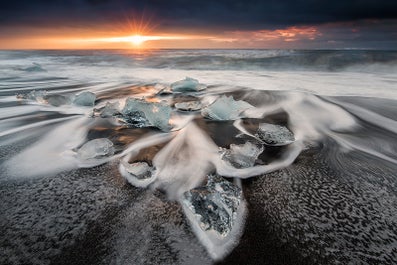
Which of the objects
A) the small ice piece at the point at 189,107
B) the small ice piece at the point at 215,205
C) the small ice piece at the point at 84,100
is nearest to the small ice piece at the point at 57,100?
the small ice piece at the point at 84,100

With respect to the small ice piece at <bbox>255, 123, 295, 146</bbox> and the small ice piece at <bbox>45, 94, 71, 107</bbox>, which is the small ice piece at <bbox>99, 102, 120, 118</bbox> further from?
the small ice piece at <bbox>255, 123, 295, 146</bbox>

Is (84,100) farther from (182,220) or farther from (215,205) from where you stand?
(215,205)

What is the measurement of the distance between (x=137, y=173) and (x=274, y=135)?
6.02ft

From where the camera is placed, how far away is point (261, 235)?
1.72 metres

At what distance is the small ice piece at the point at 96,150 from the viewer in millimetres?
2795

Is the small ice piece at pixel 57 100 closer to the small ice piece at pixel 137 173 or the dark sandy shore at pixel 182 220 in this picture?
the dark sandy shore at pixel 182 220

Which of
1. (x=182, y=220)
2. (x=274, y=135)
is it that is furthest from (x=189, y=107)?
(x=182, y=220)

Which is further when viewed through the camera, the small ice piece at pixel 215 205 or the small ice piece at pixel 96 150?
the small ice piece at pixel 96 150

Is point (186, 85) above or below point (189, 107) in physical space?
below

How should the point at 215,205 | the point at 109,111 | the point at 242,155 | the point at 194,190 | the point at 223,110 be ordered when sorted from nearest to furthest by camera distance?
1. the point at 215,205
2. the point at 194,190
3. the point at 242,155
4. the point at 223,110
5. the point at 109,111

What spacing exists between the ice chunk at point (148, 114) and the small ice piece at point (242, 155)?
121 centimetres

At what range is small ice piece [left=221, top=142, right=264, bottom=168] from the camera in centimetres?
264

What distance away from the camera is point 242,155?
275 centimetres

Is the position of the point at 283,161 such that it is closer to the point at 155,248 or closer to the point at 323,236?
the point at 323,236
